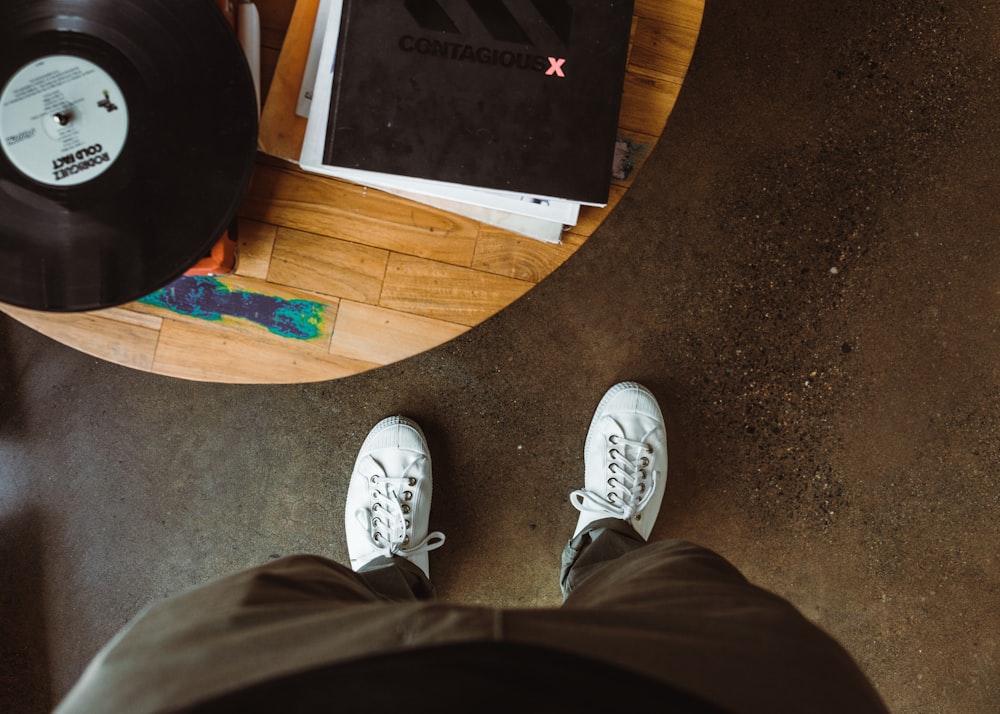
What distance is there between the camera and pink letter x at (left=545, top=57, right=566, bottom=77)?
2.30ft

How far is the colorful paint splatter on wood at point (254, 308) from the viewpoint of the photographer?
0.80 m

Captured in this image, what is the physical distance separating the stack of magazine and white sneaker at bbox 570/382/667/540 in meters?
0.62

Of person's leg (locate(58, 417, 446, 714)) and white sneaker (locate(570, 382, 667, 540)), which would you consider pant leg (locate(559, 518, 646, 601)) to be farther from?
person's leg (locate(58, 417, 446, 714))

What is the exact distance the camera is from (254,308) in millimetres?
804

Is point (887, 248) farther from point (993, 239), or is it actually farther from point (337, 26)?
point (337, 26)

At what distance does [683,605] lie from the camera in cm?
66

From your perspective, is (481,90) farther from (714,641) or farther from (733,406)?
(733,406)

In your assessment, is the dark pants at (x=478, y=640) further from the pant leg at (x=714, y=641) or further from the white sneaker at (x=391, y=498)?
the white sneaker at (x=391, y=498)

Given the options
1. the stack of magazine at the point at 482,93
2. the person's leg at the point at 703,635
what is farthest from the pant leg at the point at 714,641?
the stack of magazine at the point at 482,93

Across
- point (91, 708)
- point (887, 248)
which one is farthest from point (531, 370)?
point (91, 708)

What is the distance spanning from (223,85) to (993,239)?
1.44 metres

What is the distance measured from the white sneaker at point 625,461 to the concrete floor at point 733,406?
0.04m

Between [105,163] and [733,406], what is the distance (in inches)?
44.5

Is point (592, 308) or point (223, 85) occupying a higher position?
point (223, 85)
